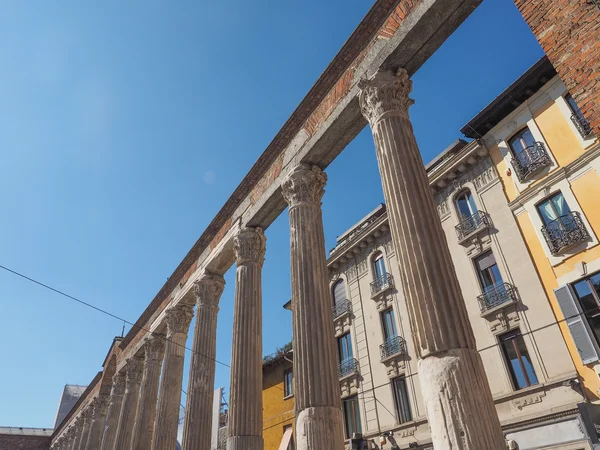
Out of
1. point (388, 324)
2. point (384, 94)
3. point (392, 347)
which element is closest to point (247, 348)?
point (384, 94)

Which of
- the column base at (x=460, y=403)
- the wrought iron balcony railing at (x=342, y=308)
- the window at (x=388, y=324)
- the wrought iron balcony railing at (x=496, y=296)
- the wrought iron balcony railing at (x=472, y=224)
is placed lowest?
the column base at (x=460, y=403)

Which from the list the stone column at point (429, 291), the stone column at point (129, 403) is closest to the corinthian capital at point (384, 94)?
the stone column at point (429, 291)

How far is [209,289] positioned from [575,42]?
37.9 feet

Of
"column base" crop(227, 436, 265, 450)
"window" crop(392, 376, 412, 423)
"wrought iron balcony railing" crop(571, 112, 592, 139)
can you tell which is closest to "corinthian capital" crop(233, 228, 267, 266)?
"column base" crop(227, 436, 265, 450)

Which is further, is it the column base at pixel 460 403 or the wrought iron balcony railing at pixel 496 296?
the wrought iron balcony railing at pixel 496 296

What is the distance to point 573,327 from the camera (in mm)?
10930

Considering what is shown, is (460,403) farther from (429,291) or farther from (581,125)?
(581,125)

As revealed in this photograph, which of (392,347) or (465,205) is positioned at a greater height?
(465,205)

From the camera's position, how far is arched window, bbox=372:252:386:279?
57.6 ft

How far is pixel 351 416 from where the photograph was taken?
16.8m

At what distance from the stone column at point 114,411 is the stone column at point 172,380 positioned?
763 cm

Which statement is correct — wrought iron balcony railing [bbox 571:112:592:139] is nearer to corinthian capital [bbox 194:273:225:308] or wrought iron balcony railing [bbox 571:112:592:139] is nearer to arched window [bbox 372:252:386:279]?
arched window [bbox 372:252:386:279]

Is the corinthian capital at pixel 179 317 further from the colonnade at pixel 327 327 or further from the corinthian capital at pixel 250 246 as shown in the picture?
the corinthian capital at pixel 250 246

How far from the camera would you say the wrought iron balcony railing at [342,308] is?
60.3 feet
